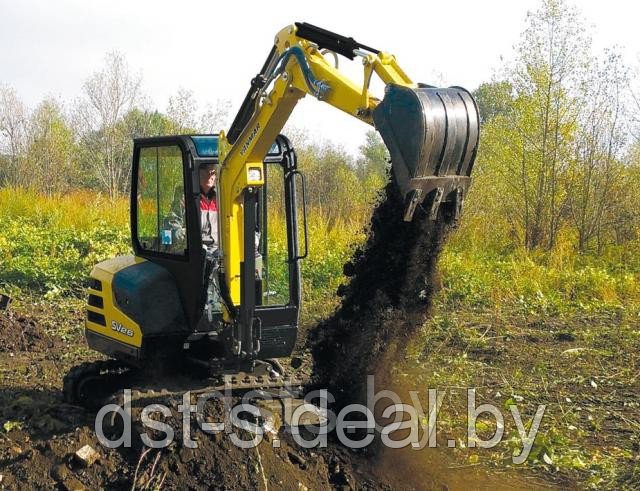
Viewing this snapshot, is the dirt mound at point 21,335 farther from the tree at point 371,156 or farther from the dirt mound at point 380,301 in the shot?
the tree at point 371,156

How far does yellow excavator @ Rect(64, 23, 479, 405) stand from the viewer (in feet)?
19.4

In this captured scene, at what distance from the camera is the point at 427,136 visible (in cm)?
463

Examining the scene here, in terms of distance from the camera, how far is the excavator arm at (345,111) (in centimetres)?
471

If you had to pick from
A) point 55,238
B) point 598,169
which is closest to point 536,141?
point 598,169

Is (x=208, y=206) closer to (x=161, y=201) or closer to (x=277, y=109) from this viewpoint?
(x=161, y=201)

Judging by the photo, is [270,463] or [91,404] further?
[91,404]

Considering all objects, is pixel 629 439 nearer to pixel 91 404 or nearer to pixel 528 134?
pixel 91 404

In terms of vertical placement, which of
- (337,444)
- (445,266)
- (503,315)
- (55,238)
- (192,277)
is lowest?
(337,444)

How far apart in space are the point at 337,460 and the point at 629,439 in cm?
271

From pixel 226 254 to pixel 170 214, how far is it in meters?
0.75

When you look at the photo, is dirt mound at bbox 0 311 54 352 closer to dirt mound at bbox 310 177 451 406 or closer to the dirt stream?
the dirt stream

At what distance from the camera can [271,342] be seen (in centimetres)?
662

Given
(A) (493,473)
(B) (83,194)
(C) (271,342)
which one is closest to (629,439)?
(A) (493,473)

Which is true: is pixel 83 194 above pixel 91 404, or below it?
above
